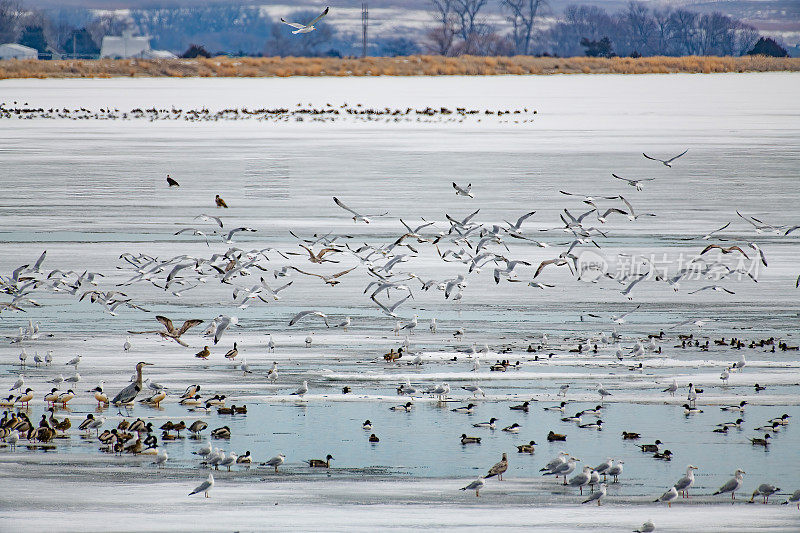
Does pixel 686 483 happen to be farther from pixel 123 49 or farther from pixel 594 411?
pixel 123 49

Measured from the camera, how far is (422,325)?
10.3m

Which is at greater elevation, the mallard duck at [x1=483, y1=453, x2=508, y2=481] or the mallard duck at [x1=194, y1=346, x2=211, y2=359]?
the mallard duck at [x1=483, y1=453, x2=508, y2=481]

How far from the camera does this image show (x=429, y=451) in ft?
21.9

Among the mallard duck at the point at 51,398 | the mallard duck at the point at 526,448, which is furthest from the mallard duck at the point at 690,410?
the mallard duck at the point at 51,398

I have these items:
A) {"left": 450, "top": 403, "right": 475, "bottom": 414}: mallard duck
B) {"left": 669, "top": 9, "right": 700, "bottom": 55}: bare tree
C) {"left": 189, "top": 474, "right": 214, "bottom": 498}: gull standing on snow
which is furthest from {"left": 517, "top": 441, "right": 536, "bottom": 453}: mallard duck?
{"left": 669, "top": 9, "right": 700, "bottom": 55}: bare tree

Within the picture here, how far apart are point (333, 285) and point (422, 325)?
2289 mm

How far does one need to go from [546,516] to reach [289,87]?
220 feet

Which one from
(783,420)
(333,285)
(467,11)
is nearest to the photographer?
(783,420)

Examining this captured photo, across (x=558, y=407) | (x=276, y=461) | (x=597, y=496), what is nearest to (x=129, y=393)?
(x=276, y=461)

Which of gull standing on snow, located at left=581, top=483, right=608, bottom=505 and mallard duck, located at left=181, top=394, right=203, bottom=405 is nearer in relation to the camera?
gull standing on snow, located at left=581, top=483, right=608, bottom=505

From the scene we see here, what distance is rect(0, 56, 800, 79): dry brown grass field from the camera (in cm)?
8794

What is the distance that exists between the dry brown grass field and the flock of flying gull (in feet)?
239

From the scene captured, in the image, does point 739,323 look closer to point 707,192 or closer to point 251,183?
point 707,192

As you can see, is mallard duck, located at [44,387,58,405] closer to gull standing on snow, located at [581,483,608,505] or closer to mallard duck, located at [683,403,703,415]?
gull standing on snow, located at [581,483,608,505]
